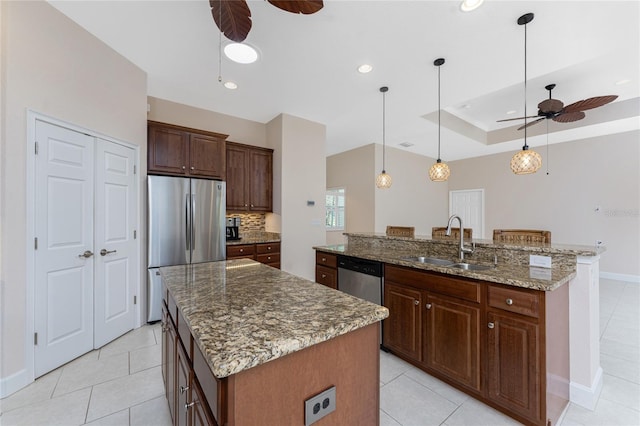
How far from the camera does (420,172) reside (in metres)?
7.38

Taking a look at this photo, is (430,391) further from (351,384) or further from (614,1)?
(614,1)

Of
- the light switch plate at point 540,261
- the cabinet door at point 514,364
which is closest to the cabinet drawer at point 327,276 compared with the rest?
the cabinet door at point 514,364

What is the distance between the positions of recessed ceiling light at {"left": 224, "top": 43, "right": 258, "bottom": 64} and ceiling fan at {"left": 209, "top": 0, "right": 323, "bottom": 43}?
0.59 m

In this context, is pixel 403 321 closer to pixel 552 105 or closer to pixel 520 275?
pixel 520 275

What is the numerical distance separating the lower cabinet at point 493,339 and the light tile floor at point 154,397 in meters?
0.13

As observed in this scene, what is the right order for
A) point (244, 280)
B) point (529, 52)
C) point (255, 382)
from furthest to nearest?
point (529, 52) < point (244, 280) < point (255, 382)

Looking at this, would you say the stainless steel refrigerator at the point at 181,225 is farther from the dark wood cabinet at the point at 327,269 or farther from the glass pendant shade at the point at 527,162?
the glass pendant shade at the point at 527,162

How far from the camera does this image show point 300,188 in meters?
4.52

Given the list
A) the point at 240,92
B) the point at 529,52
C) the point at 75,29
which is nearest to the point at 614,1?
the point at 529,52

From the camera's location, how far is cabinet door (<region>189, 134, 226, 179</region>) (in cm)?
357

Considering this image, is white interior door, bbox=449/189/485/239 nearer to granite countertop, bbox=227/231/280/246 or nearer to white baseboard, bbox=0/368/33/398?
granite countertop, bbox=227/231/280/246

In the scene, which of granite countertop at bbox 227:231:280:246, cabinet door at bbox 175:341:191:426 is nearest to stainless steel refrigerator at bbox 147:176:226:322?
granite countertop at bbox 227:231:280:246

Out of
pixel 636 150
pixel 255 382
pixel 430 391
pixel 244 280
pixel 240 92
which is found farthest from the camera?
pixel 636 150

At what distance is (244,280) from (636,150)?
→ 7.79 metres
